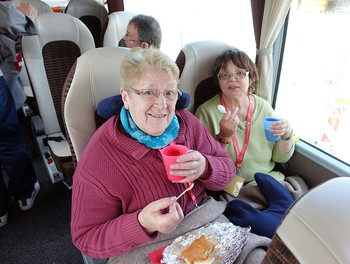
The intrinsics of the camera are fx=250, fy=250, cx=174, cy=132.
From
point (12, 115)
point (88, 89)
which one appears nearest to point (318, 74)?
point (88, 89)

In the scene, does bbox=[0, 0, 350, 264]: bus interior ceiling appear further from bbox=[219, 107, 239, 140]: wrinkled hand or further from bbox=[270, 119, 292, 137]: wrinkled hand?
bbox=[219, 107, 239, 140]: wrinkled hand

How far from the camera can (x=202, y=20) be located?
382 centimetres

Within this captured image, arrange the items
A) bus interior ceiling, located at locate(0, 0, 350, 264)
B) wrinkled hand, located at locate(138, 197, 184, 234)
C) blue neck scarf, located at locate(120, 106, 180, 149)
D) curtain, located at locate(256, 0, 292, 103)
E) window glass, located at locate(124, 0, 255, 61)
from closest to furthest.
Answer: wrinkled hand, located at locate(138, 197, 184, 234), blue neck scarf, located at locate(120, 106, 180, 149), bus interior ceiling, located at locate(0, 0, 350, 264), curtain, located at locate(256, 0, 292, 103), window glass, located at locate(124, 0, 255, 61)

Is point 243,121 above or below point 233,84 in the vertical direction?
below

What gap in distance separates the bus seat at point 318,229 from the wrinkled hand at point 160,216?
0.48m

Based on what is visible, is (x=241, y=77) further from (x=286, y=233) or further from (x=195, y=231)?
(x=286, y=233)

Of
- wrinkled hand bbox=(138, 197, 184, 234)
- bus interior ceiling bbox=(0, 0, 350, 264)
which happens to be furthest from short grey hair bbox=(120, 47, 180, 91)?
bus interior ceiling bbox=(0, 0, 350, 264)

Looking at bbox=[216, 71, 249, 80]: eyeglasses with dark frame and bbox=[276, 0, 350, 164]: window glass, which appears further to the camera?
bbox=[276, 0, 350, 164]: window glass

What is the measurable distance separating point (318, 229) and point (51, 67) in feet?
8.11

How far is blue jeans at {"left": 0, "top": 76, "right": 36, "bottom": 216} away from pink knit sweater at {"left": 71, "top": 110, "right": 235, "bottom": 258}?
4.23 feet

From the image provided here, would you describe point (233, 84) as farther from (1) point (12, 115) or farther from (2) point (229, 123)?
(1) point (12, 115)

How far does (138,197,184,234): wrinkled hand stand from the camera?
0.92 metres

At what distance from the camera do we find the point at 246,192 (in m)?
1.66

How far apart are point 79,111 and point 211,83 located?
3.27 ft
